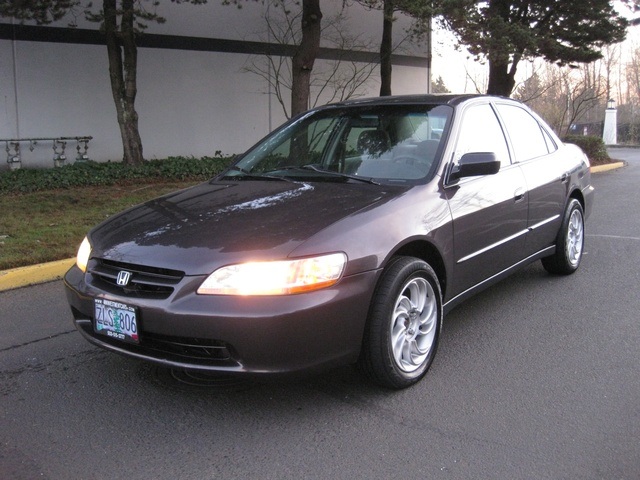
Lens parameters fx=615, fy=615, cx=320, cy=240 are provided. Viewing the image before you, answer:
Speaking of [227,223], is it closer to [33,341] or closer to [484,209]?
[484,209]

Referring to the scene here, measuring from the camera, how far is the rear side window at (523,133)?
15.9 ft

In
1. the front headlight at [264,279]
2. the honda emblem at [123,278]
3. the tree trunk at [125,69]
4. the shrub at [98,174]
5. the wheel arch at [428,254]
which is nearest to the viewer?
the front headlight at [264,279]

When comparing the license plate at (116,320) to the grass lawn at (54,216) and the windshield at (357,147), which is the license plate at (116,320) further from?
the grass lawn at (54,216)

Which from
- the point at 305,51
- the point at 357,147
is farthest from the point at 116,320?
the point at 305,51

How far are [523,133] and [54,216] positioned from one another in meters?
6.06

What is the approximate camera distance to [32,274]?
575 cm

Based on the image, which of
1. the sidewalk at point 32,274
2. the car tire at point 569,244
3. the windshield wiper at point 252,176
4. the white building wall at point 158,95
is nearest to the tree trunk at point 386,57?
the white building wall at point 158,95

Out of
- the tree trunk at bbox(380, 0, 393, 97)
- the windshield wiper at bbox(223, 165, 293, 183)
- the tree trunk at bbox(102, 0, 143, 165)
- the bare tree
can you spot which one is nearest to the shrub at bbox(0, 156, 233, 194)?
the tree trunk at bbox(102, 0, 143, 165)

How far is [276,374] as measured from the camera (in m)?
2.90

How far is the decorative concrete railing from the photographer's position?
1194 cm

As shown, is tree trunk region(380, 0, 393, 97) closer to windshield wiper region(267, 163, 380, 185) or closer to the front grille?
windshield wiper region(267, 163, 380, 185)

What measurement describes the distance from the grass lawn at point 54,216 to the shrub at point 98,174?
34 cm

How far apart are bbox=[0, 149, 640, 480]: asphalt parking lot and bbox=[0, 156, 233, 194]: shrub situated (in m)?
6.27

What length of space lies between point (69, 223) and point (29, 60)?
6147mm
